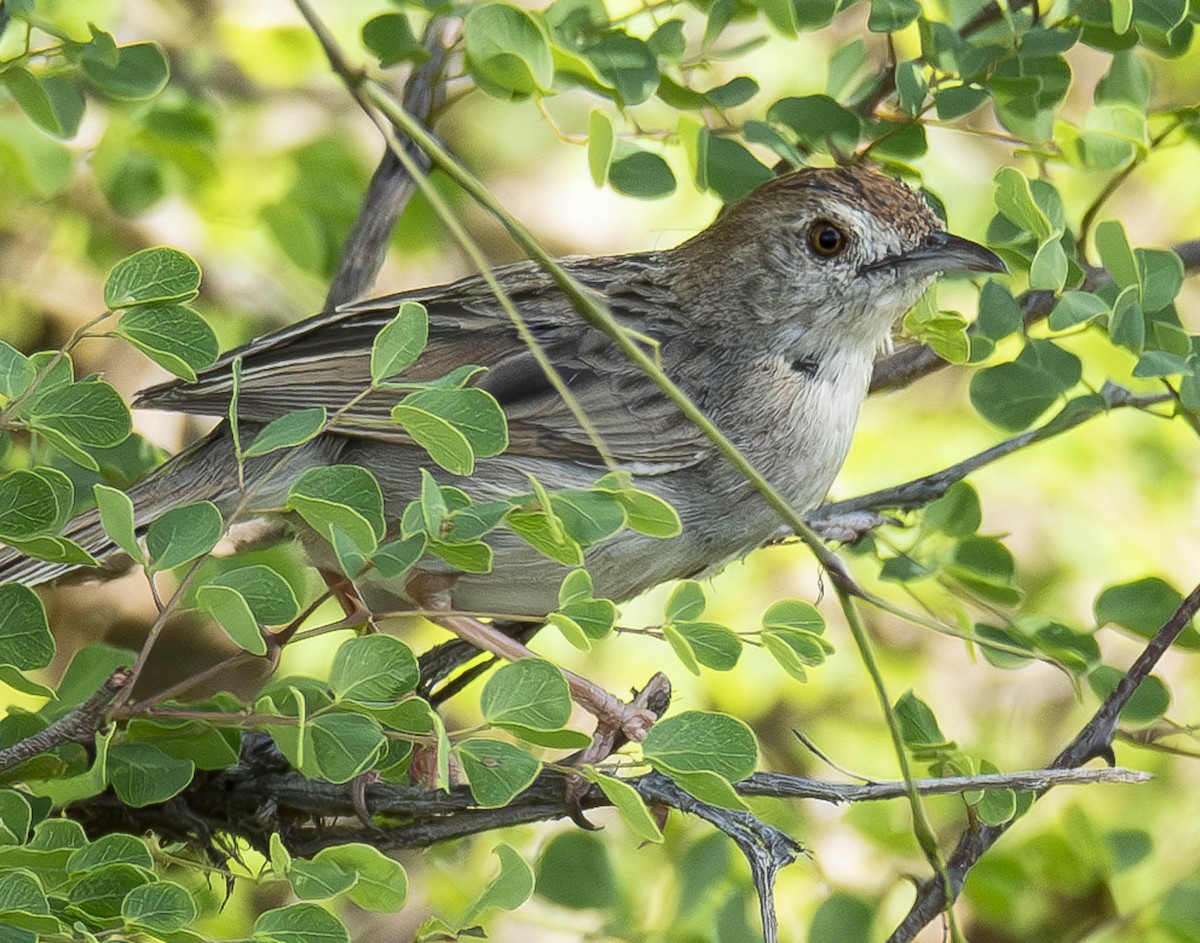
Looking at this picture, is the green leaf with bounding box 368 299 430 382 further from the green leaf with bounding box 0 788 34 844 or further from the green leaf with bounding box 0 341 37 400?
the green leaf with bounding box 0 788 34 844

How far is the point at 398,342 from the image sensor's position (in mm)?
2061

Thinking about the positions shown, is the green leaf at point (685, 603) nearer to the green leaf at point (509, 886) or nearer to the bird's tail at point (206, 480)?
the green leaf at point (509, 886)

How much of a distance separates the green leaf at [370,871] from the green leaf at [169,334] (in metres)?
0.70

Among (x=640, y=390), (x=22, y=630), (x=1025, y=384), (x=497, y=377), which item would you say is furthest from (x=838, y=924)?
(x=22, y=630)

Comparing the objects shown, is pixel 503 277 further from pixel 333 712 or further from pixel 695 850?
pixel 333 712

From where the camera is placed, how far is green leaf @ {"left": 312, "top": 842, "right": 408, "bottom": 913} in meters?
2.00

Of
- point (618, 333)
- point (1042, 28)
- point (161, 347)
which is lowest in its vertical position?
point (161, 347)

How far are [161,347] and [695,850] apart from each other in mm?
1436

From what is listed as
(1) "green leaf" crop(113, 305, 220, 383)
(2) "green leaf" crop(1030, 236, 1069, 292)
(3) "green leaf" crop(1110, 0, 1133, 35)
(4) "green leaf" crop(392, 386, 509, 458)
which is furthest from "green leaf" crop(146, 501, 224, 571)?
(3) "green leaf" crop(1110, 0, 1133, 35)

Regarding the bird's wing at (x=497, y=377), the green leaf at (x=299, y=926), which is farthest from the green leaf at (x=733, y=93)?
the green leaf at (x=299, y=926)

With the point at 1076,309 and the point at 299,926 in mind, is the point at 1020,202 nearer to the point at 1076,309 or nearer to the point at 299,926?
the point at 1076,309

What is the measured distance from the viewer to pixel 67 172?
3.67 meters

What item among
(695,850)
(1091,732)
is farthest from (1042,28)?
(695,850)

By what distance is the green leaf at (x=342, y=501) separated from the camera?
1.92 meters
